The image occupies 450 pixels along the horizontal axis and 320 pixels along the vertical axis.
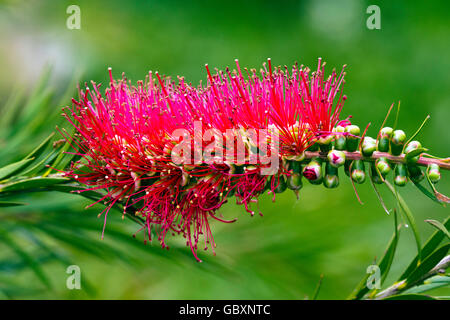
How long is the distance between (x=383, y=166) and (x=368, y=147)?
0.04 m

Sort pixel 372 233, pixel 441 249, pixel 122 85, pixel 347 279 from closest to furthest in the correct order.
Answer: pixel 441 249 → pixel 122 85 → pixel 347 279 → pixel 372 233

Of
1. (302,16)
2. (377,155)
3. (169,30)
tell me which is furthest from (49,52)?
(377,155)

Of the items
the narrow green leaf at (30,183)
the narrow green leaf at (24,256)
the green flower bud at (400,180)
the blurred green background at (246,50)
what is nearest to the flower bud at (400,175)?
the green flower bud at (400,180)

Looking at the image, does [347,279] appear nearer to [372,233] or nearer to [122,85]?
[372,233]

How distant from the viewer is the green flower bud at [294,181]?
32.8 inches

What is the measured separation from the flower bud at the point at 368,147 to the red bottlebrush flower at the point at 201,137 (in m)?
0.07

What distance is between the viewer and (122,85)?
3.04 feet

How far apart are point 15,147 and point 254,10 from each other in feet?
6.51

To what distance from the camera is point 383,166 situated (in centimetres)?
79

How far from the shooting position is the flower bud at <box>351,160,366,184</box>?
80cm

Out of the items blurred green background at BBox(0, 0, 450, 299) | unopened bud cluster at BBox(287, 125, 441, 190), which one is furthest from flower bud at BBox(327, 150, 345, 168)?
blurred green background at BBox(0, 0, 450, 299)

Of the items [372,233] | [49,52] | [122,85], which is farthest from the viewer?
[49,52]

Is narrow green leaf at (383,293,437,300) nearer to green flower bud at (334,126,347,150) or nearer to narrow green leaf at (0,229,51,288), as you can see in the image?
green flower bud at (334,126,347,150)

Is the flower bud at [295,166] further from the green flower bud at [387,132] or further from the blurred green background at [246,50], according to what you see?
the blurred green background at [246,50]
